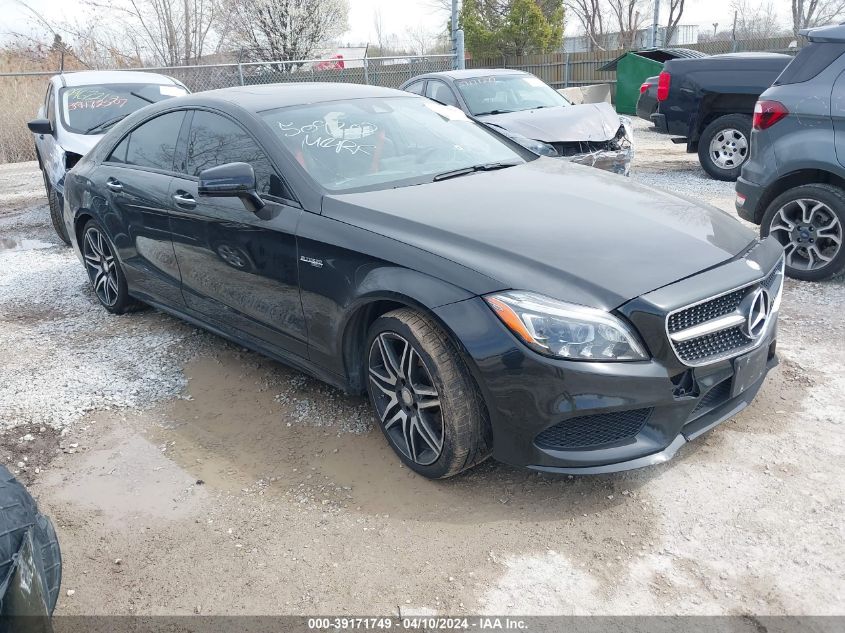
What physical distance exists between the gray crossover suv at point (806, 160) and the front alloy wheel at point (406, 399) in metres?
3.62

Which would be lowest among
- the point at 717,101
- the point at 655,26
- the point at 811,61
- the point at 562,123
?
the point at 562,123

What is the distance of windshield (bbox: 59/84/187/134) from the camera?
7.95 metres

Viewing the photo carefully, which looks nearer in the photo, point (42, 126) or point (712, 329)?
point (712, 329)

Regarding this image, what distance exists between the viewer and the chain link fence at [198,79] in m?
16.1

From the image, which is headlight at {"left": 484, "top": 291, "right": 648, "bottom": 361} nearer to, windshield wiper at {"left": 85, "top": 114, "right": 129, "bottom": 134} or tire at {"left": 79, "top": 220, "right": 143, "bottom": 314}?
tire at {"left": 79, "top": 220, "right": 143, "bottom": 314}

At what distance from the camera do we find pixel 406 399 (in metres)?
3.15

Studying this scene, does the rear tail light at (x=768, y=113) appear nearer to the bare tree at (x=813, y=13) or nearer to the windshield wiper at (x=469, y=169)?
the windshield wiper at (x=469, y=169)

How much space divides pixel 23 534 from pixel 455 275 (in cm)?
167

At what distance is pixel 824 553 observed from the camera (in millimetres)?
2592

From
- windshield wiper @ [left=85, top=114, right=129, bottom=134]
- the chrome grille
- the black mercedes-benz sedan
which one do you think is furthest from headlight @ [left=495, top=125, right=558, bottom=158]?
the chrome grille

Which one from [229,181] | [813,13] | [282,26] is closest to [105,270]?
[229,181]

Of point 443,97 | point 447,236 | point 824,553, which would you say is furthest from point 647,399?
point 443,97

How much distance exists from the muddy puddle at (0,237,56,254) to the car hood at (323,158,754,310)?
19.4 ft

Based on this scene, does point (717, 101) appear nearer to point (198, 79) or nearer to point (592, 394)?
point (592, 394)
